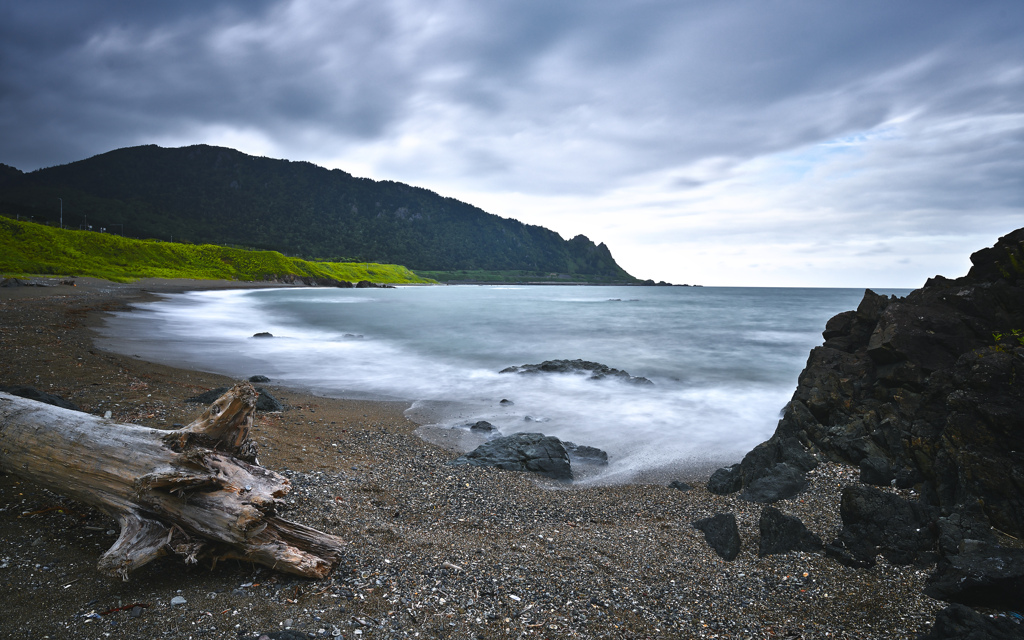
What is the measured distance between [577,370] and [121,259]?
67.9 metres

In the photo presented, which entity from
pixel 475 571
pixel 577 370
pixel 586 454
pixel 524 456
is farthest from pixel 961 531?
pixel 577 370

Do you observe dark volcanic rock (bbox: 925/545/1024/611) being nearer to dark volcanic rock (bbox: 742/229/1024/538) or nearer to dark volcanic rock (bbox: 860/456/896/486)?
dark volcanic rock (bbox: 742/229/1024/538)

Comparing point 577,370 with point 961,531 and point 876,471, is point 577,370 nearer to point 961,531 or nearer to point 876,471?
point 876,471

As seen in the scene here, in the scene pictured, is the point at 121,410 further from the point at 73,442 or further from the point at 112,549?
the point at 112,549

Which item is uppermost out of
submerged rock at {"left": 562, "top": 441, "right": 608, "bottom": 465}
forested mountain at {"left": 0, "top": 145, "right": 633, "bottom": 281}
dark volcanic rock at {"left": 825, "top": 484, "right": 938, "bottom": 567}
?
forested mountain at {"left": 0, "top": 145, "right": 633, "bottom": 281}

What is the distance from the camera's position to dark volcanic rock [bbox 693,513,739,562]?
464 cm

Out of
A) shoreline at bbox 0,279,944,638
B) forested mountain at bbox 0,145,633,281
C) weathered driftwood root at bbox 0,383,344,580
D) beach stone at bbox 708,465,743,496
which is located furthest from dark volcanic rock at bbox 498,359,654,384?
forested mountain at bbox 0,145,633,281

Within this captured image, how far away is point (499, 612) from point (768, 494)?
12.2 ft

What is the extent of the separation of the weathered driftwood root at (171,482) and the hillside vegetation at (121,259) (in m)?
48.9

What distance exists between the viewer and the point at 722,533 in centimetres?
486

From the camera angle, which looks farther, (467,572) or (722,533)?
(722,533)

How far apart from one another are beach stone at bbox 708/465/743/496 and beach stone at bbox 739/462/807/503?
220mm

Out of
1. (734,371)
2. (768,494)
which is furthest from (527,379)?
(768,494)

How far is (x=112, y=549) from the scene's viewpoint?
3219 mm
